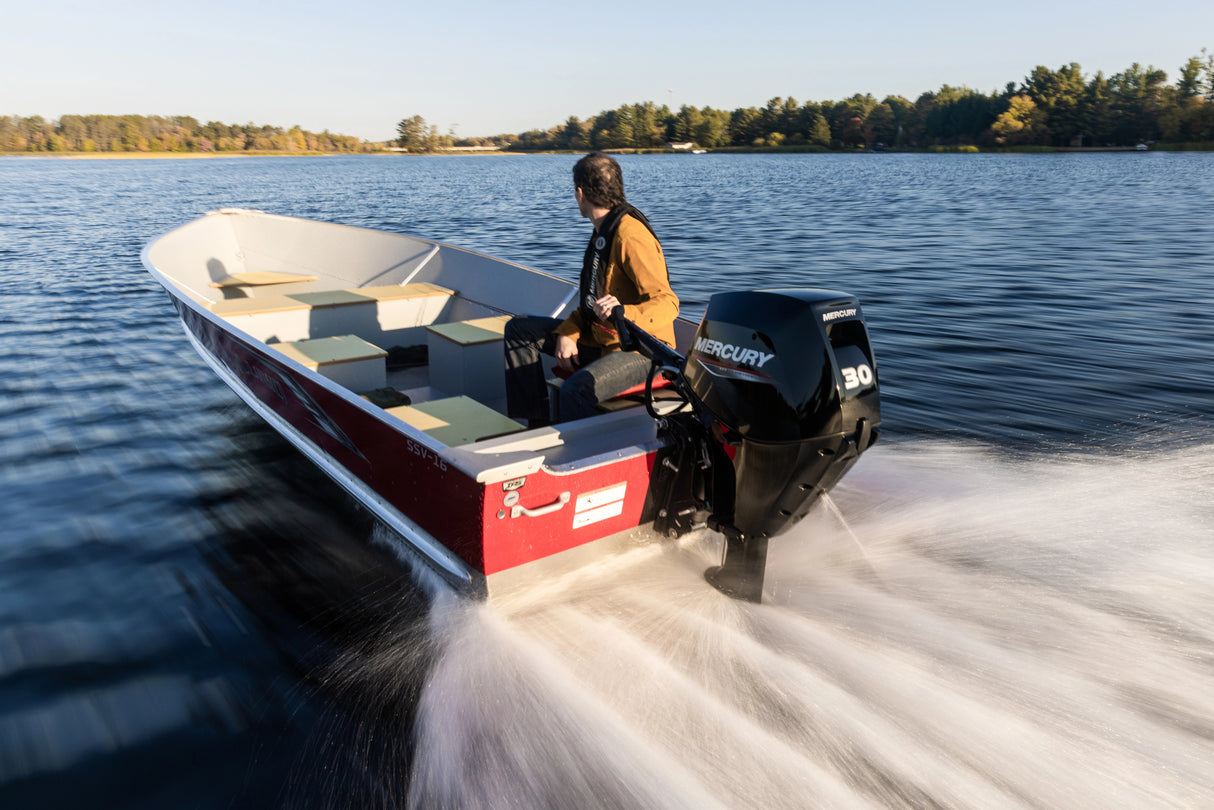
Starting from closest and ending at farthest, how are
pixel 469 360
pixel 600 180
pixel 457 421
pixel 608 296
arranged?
pixel 608 296
pixel 600 180
pixel 457 421
pixel 469 360

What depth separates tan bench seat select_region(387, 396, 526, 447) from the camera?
122 inches

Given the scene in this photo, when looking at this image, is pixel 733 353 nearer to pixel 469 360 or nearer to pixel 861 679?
pixel 861 679

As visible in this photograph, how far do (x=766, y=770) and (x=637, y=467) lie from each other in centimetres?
105

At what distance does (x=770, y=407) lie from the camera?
238cm

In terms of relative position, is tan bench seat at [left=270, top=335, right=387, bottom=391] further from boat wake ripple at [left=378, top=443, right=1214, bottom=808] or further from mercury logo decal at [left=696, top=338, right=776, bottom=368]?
mercury logo decal at [left=696, top=338, right=776, bottom=368]

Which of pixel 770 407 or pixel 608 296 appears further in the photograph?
pixel 608 296

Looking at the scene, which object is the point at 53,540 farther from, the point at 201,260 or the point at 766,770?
the point at 201,260

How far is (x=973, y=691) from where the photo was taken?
2.52 meters

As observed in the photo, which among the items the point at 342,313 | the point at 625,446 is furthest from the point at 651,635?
the point at 342,313

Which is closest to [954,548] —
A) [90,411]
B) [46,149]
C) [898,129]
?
[90,411]

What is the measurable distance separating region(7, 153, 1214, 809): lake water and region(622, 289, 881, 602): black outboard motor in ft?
1.86

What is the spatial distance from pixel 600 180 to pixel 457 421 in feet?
3.79

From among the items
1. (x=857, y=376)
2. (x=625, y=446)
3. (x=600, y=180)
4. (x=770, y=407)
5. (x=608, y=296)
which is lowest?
(x=625, y=446)

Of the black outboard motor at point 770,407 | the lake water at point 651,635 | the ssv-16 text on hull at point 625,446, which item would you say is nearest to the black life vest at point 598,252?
the ssv-16 text on hull at point 625,446
